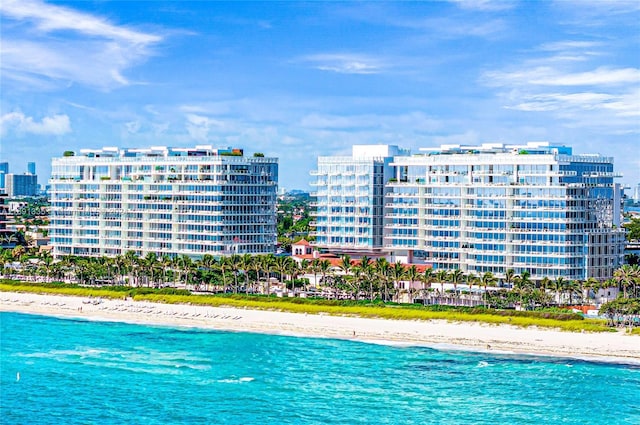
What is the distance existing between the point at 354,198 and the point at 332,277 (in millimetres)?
23029

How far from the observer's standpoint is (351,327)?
391 feet

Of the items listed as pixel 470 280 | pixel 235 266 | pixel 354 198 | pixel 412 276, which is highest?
pixel 354 198

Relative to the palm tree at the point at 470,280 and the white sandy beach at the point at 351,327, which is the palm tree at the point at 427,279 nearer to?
the palm tree at the point at 470,280

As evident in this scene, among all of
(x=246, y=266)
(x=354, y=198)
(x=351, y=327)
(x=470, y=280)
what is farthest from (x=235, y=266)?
(x=470, y=280)

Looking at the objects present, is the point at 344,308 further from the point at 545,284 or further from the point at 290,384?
the point at 290,384

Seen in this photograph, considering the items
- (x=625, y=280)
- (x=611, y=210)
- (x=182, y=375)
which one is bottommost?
(x=182, y=375)

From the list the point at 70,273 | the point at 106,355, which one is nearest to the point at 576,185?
the point at 106,355

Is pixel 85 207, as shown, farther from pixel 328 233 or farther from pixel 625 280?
pixel 625 280

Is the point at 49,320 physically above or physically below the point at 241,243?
below

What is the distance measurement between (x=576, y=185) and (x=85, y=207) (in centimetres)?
9257

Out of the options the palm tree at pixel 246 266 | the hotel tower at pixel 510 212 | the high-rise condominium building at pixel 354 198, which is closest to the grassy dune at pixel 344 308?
the palm tree at pixel 246 266

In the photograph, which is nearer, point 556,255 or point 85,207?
point 556,255

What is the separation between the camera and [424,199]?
147125 mm

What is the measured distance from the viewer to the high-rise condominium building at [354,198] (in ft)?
508
